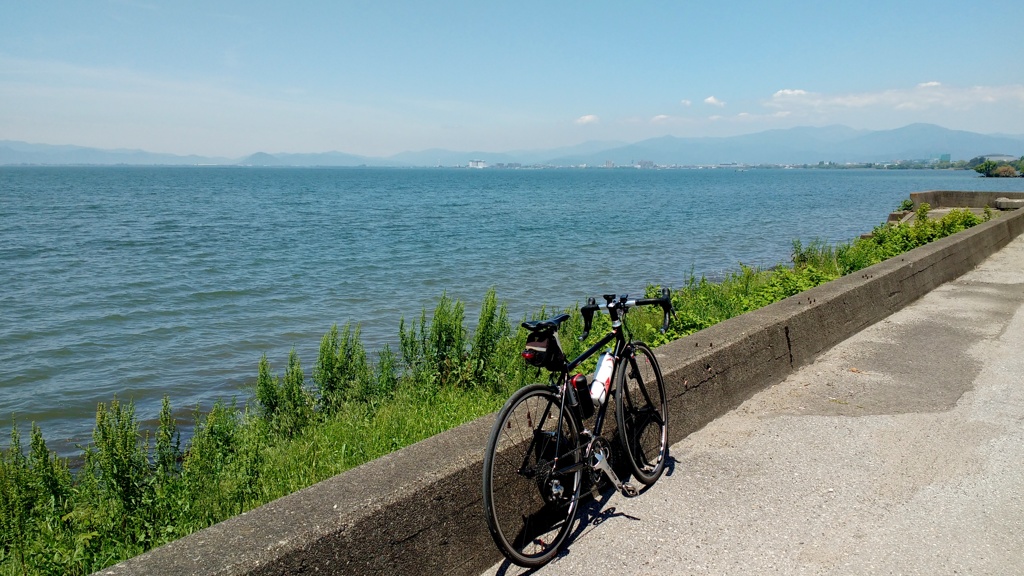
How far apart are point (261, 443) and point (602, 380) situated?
385cm

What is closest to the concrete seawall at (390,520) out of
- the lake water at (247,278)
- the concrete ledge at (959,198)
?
the lake water at (247,278)

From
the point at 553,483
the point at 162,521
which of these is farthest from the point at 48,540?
the point at 553,483

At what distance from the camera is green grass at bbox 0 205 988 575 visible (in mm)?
5020

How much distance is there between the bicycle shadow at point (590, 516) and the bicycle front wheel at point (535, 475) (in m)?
0.08

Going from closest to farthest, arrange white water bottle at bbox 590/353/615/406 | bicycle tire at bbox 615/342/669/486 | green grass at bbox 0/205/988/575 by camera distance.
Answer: white water bottle at bbox 590/353/615/406 < bicycle tire at bbox 615/342/669/486 < green grass at bbox 0/205/988/575

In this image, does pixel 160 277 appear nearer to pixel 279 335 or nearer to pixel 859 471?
pixel 279 335

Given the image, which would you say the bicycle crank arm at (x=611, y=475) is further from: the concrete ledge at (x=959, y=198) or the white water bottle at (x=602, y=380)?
the concrete ledge at (x=959, y=198)

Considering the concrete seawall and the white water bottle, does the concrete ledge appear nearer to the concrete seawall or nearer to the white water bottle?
the concrete seawall

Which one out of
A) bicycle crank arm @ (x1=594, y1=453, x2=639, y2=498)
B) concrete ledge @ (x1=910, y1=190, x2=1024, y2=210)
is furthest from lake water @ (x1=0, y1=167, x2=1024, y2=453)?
bicycle crank arm @ (x1=594, y1=453, x2=639, y2=498)

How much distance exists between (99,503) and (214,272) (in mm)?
19863

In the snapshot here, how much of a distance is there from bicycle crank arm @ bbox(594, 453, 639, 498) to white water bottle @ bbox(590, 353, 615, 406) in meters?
0.31

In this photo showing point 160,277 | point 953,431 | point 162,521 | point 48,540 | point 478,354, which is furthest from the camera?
point 160,277

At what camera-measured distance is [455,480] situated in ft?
11.8

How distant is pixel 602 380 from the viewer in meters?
4.30
